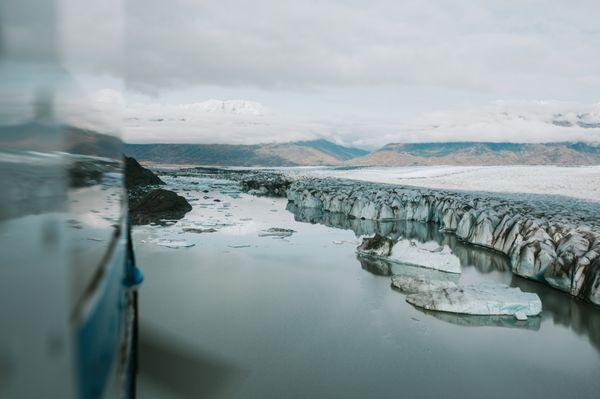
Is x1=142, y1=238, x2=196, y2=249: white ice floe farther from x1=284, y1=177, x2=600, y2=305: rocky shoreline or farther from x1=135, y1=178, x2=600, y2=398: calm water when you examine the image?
x1=284, y1=177, x2=600, y2=305: rocky shoreline

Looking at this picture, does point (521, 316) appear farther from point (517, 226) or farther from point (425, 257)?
point (517, 226)

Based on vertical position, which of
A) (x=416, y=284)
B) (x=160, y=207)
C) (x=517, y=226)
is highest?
(x=517, y=226)

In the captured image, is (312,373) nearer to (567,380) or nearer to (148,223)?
(567,380)

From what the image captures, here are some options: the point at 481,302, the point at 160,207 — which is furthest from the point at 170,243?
the point at 481,302

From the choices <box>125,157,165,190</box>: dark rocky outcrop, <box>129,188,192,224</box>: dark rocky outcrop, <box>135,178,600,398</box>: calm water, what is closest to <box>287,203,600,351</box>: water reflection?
<box>135,178,600,398</box>: calm water

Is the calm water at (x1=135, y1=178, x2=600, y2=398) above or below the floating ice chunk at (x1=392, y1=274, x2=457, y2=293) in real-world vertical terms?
below

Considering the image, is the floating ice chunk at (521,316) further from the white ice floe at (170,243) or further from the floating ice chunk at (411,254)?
the white ice floe at (170,243)

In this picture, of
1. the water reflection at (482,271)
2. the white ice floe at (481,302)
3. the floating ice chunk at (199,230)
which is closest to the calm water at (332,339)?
the water reflection at (482,271)
